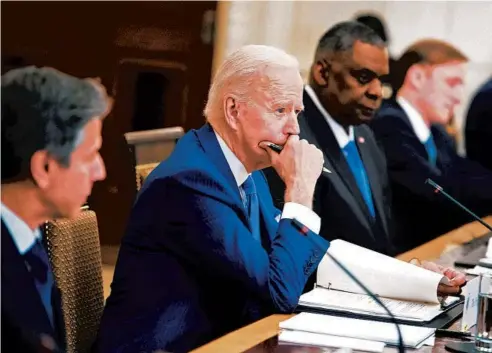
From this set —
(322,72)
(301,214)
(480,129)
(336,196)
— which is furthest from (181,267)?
(480,129)

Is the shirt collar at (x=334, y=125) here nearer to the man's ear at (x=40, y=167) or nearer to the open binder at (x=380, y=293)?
A: the open binder at (x=380, y=293)

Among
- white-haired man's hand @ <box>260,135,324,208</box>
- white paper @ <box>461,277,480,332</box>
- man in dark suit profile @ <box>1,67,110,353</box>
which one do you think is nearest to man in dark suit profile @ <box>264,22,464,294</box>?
white-haired man's hand @ <box>260,135,324,208</box>

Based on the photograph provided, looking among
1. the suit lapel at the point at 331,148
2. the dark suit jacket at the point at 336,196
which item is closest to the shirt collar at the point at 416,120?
the dark suit jacket at the point at 336,196

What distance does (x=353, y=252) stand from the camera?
2.31 meters

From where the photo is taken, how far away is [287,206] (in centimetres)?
218

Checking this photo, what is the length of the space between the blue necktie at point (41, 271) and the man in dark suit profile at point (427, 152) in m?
2.25

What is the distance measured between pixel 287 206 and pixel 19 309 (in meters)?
0.75

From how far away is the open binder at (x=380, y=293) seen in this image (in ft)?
6.68

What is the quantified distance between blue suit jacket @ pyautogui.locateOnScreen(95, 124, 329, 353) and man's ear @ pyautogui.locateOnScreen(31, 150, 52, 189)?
1.33 ft

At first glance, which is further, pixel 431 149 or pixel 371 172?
pixel 431 149

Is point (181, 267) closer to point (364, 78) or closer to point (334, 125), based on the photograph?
point (334, 125)

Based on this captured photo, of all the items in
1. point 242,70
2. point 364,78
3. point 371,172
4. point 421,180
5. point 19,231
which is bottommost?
point 421,180

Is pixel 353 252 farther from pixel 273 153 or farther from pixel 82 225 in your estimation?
pixel 82 225

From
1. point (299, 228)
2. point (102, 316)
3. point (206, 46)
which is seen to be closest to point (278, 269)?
point (299, 228)
